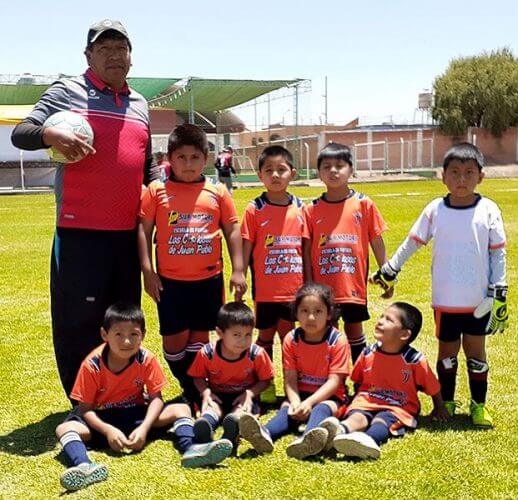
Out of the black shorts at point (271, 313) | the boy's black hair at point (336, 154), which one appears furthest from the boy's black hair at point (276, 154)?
the black shorts at point (271, 313)

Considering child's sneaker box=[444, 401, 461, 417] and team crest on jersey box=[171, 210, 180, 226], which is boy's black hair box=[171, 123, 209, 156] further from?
child's sneaker box=[444, 401, 461, 417]

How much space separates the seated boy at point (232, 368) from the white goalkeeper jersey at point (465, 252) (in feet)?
3.93

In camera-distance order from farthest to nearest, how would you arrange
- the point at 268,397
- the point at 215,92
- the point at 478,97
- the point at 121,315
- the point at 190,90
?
the point at 478,97, the point at 215,92, the point at 190,90, the point at 268,397, the point at 121,315

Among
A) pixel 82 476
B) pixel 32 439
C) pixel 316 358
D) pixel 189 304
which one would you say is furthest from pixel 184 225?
pixel 82 476

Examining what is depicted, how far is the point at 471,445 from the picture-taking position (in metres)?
3.88

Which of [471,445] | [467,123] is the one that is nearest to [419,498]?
[471,445]

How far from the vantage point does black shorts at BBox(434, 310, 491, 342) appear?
427cm

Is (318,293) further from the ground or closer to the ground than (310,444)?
further from the ground

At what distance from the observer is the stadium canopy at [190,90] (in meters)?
33.5

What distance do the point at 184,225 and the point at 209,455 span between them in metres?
1.51

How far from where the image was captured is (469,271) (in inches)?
167

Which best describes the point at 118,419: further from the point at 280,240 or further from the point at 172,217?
the point at 280,240

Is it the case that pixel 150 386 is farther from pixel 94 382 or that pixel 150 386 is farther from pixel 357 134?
pixel 357 134

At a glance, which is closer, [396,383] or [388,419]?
[388,419]
